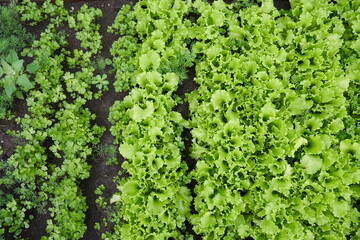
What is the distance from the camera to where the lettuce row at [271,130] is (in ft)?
13.1

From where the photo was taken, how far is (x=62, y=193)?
4.24 metres

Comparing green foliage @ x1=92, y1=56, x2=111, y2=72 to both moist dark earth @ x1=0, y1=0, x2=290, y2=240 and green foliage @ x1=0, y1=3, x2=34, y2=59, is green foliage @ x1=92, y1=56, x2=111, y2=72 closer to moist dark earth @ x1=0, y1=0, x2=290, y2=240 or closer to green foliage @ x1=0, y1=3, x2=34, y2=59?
moist dark earth @ x1=0, y1=0, x2=290, y2=240

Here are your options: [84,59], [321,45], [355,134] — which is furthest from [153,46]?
[355,134]

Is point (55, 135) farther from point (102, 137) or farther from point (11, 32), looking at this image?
point (11, 32)

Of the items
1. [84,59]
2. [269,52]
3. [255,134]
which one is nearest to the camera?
[255,134]

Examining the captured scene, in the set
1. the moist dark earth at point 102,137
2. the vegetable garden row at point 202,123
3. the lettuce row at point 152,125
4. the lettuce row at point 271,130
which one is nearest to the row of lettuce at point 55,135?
the vegetable garden row at point 202,123

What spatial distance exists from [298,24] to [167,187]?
3.85 metres

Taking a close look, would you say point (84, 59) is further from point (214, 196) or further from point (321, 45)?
point (321, 45)

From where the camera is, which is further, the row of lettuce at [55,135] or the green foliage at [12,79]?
the green foliage at [12,79]

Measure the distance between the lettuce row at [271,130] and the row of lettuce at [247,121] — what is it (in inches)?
0.7

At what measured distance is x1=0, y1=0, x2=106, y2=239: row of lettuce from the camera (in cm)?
423

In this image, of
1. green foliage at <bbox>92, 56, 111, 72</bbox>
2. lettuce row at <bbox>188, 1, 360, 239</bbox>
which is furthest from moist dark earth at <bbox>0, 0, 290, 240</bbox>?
lettuce row at <bbox>188, 1, 360, 239</bbox>

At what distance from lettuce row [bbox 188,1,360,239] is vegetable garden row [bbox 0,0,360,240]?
2 cm

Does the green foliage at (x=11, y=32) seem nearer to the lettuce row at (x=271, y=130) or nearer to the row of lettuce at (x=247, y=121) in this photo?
the row of lettuce at (x=247, y=121)
